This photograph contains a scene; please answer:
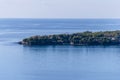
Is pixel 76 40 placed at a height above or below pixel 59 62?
above

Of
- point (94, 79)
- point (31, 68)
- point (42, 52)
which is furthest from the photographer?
point (42, 52)

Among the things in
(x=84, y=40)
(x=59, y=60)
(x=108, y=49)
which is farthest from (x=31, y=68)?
(x=84, y=40)

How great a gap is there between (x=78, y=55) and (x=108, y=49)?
2653 millimetres

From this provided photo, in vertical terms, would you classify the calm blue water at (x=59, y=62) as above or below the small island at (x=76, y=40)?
below

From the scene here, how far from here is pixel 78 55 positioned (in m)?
20.5

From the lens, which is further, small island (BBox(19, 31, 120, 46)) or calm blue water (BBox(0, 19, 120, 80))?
small island (BBox(19, 31, 120, 46))

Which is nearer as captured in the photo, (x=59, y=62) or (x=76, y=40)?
(x=59, y=62)

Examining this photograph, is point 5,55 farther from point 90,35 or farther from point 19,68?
point 90,35

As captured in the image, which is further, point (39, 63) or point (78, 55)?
point (78, 55)

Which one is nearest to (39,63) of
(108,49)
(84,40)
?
(108,49)

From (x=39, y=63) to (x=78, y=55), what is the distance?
118 inches

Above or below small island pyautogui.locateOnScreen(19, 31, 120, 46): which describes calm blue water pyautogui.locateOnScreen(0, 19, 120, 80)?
below

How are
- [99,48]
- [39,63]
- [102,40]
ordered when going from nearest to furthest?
1. [39,63]
2. [99,48]
3. [102,40]

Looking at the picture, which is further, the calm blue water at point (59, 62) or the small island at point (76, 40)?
the small island at point (76, 40)
